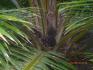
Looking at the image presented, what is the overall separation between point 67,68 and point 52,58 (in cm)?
10

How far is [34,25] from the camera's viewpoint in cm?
179

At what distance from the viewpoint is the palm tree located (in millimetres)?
1630

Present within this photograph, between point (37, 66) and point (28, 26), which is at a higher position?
point (28, 26)

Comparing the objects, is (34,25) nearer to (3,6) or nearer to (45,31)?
(45,31)

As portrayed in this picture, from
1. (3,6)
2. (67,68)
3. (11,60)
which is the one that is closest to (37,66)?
(11,60)

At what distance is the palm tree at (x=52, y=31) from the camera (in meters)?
1.63

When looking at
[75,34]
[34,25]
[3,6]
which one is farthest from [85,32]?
[3,6]

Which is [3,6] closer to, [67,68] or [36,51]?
[36,51]

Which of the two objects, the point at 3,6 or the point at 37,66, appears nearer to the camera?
the point at 37,66

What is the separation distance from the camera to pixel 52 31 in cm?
181

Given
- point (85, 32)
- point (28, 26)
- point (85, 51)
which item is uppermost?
point (28, 26)

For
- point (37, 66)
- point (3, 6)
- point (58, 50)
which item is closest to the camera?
point (37, 66)

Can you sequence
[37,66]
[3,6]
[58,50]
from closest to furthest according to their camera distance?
[37,66], [58,50], [3,6]

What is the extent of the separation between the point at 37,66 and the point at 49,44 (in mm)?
371
